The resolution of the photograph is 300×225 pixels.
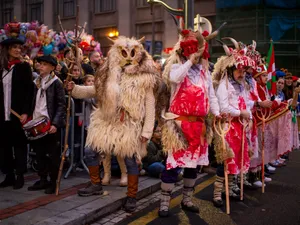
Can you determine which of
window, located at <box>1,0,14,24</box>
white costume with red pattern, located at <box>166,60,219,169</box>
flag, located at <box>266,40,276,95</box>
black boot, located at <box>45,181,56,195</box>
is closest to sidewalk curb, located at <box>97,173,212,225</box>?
white costume with red pattern, located at <box>166,60,219,169</box>

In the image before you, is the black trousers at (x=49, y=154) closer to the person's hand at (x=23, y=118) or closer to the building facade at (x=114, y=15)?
the person's hand at (x=23, y=118)

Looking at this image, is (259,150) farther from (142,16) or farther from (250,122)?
(142,16)

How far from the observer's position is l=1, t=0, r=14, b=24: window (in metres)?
33.6

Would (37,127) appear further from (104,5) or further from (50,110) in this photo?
(104,5)

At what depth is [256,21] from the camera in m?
22.8

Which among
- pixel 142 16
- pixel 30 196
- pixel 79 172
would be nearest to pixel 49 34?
pixel 79 172

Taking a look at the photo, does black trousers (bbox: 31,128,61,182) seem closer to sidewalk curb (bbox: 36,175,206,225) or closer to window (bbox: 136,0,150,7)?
sidewalk curb (bbox: 36,175,206,225)

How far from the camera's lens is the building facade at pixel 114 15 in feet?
83.7

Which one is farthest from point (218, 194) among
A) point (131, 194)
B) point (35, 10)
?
point (35, 10)

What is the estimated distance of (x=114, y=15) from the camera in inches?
1113

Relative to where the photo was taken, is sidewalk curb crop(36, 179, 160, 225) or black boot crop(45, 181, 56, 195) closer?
sidewalk curb crop(36, 179, 160, 225)

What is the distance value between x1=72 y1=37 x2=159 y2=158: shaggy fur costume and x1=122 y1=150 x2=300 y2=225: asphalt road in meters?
0.89

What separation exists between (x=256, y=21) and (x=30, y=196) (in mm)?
20435

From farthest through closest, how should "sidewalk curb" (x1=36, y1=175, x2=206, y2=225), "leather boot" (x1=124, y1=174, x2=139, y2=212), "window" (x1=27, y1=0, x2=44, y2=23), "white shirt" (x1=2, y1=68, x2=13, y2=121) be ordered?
1. "window" (x1=27, y1=0, x2=44, y2=23)
2. "white shirt" (x1=2, y1=68, x2=13, y2=121)
3. "leather boot" (x1=124, y1=174, x2=139, y2=212)
4. "sidewalk curb" (x1=36, y1=175, x2=206, y2=225)
